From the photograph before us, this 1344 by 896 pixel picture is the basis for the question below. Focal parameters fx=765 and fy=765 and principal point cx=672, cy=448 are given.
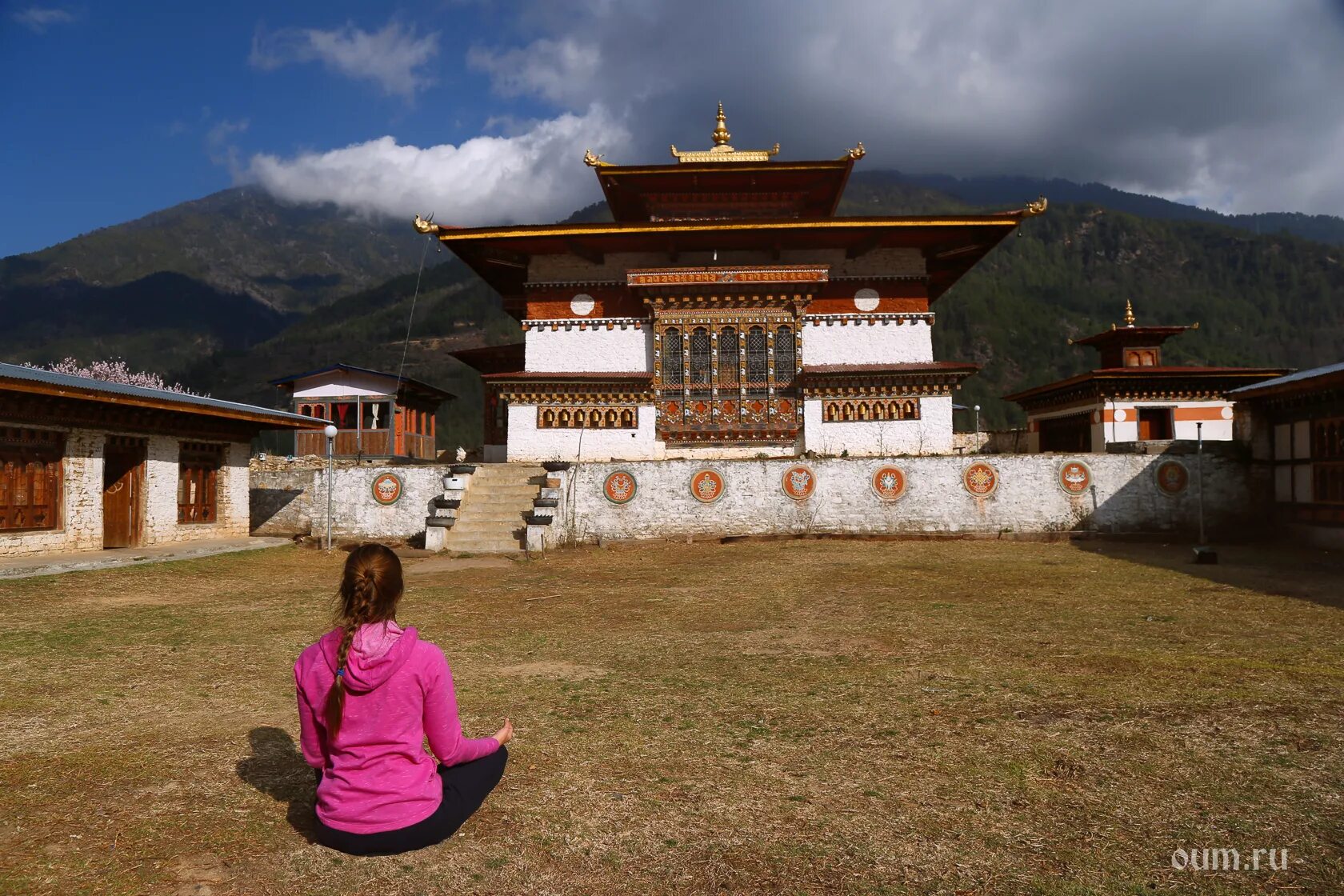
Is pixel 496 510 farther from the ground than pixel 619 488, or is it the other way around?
pixel 619 488

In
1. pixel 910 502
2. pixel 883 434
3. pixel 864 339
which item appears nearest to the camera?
pixel 910 502

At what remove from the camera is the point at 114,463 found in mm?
15602

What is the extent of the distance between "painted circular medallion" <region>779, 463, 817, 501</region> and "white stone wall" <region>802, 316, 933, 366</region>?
6.37 metres

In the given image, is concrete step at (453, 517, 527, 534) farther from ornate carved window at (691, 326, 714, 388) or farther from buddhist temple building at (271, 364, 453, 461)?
buddhist temple building at (271, 364, 453, 461)

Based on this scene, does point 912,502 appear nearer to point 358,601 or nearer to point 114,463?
point 358,601

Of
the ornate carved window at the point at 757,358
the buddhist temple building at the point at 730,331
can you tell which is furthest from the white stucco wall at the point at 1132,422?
the ornate carved window at the point at 757,358

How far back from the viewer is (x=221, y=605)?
10.2 metres

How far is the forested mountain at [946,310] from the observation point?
294ft

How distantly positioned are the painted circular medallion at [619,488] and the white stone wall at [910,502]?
117 millimetres

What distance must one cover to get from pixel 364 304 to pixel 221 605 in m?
123

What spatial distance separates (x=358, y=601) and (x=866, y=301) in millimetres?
20970

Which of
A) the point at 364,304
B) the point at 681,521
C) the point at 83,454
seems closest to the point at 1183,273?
the point at 364,304

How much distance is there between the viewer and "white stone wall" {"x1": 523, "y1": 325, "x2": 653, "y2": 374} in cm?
2236

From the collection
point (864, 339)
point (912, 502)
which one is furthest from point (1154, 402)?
point (912, 502)
